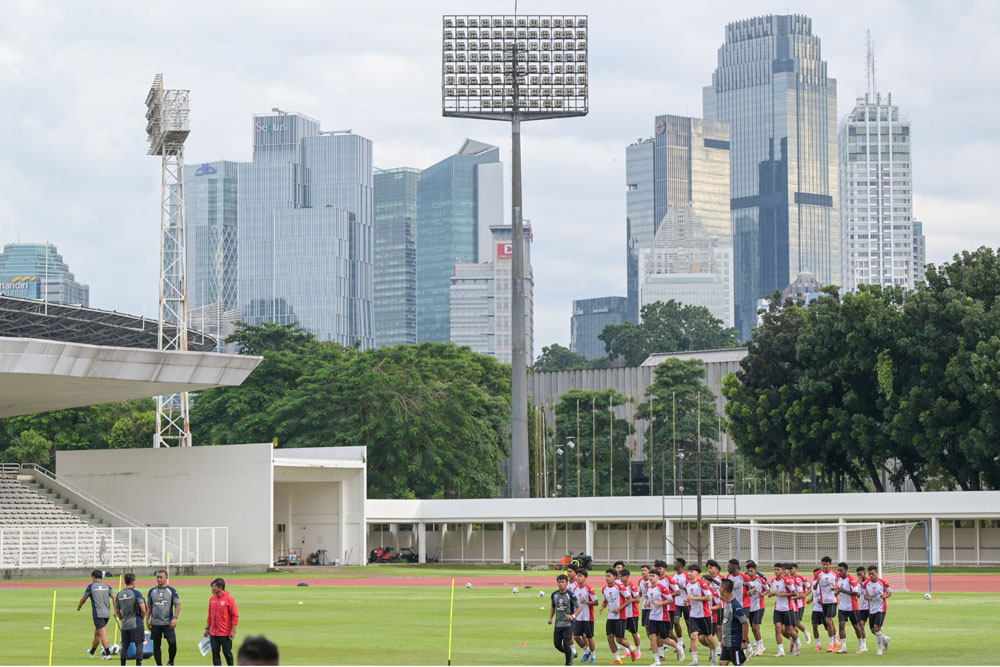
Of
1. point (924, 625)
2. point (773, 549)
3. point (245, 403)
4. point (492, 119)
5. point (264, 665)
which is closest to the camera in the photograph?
point (264, 665)

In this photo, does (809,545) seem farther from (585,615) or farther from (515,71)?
(585,615)

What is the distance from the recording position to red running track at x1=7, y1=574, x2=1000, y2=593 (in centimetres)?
4497

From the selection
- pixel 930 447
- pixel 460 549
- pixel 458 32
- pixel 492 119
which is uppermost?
pixel 458 32

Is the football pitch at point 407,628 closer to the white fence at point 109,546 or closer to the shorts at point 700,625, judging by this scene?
the shorts at point 700,625

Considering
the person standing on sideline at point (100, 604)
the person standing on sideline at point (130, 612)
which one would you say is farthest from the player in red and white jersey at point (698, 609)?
the person standing on sideline at point (100, 604)

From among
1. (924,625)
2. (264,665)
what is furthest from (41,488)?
(264,665)

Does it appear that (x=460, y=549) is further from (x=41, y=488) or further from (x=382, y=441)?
(x=41, y=488)

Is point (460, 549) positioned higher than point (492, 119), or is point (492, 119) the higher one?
point (492, 119)

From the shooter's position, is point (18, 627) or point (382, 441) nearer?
point (18, 627)

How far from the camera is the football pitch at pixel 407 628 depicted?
2280cm

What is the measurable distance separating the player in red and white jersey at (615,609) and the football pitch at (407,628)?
57 cm

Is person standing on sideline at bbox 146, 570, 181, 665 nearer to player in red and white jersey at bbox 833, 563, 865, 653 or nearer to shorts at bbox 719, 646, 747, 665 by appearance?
shorts at bbox 719, 646, 747, 665

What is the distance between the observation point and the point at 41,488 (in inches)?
2421

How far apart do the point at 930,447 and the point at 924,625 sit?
34.4 metres
